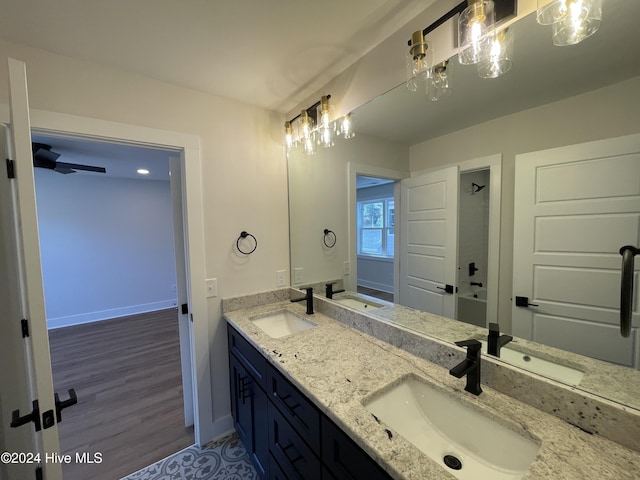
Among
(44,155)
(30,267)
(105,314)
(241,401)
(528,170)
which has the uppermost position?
(44,155)

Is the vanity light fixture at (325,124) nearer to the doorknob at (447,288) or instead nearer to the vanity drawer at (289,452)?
the doorknob at (447,288)

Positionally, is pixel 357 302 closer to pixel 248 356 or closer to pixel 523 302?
pixel 248 356

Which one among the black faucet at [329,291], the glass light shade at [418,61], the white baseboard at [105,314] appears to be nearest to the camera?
the glass light shade at [418,61]

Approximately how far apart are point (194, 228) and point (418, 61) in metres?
1.62

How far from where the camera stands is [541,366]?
93 centimetres

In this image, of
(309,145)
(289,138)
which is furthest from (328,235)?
(289,138)

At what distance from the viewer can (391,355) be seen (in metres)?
1.24

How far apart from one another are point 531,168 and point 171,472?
8.50 feet

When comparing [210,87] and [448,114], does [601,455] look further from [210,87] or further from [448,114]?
[210,87]

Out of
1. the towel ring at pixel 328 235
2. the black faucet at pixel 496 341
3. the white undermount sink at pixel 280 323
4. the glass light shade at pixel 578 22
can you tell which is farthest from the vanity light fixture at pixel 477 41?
the white undermount sink at pixel 280 323

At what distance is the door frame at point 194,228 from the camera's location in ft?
4.94

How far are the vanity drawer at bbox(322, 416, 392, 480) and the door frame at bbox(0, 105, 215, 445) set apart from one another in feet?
4.13

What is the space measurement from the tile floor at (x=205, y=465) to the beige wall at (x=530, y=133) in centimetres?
184

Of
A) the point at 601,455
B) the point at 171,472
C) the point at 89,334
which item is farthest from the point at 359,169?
the point at 89,334
